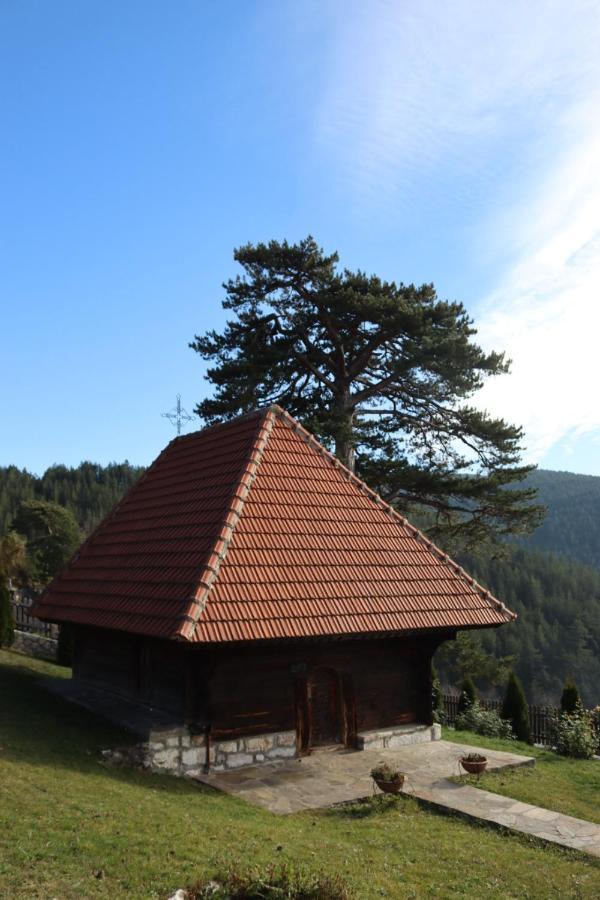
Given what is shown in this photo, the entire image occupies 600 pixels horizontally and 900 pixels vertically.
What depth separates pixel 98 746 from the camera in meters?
9.21

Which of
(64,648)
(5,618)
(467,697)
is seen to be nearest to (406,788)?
(467,697)

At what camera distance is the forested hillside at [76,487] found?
80.9m

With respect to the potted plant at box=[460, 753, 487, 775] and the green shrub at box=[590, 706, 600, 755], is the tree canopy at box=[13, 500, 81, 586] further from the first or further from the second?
the potted plant at box=[460, 753, 487, 775]

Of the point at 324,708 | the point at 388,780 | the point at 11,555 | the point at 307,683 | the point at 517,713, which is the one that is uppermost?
the point at 11,555

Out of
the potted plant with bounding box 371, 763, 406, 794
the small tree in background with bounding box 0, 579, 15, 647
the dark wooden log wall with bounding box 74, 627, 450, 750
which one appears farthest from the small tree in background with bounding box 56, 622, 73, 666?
the potted plant with bounding box 371, 763, 406, 794

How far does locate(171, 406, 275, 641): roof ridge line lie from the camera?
8842 mm

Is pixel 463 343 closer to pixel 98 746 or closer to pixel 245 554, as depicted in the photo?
pixel 245 554

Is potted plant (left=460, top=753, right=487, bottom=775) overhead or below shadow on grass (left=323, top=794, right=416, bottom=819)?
overhead

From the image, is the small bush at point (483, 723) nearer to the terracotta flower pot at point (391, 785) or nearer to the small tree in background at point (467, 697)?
the small tree in background at point (467, 697)

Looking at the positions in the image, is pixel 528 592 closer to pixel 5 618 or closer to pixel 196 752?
pixel 5 618

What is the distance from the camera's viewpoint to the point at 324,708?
1094cm

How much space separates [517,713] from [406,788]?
32.9 ft

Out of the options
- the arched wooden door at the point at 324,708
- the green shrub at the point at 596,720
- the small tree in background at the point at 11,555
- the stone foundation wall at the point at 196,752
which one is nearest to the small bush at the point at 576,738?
the green shrub at the point at 596,720

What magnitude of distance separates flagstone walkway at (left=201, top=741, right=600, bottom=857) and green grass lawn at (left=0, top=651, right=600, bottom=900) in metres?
0.30
